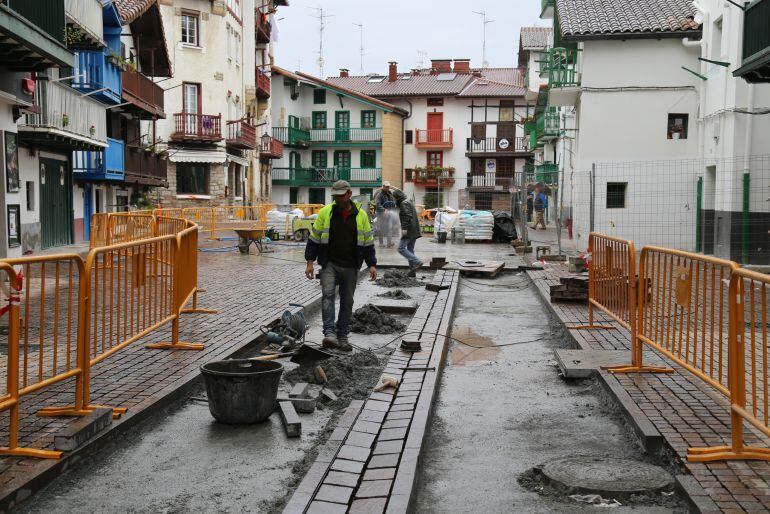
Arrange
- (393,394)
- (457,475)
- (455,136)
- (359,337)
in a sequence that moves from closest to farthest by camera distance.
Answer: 1. (457,475)
2. (393,394)
3. (359,337)
4. (455,136)

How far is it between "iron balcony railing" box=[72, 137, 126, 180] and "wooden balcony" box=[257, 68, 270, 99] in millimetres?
26223

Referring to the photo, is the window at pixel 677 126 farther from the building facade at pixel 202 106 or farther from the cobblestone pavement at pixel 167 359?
the building facade at pixel 202 106

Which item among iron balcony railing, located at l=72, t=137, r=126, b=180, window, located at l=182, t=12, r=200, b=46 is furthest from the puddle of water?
window, located at l=182, t=12, r=200, b=46

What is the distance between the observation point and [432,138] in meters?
67.9

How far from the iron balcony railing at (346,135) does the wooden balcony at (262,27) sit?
10.5 meters

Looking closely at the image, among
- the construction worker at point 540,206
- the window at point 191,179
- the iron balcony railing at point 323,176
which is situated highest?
the iron balcony railing at point 323,176

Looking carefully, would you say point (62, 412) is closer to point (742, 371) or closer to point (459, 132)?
point (742, 371)

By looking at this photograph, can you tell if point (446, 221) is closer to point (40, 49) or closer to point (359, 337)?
point (40, 49)

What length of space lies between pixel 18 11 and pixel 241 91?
35.3m

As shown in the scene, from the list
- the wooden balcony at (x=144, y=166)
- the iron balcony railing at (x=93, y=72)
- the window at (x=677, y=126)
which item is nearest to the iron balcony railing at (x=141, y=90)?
the wooden balcony at (x=144, y=166)

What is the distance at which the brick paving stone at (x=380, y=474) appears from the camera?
498 cm

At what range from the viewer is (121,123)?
33156 mm

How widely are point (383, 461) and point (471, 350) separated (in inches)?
177

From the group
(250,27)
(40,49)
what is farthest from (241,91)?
(40,49)
